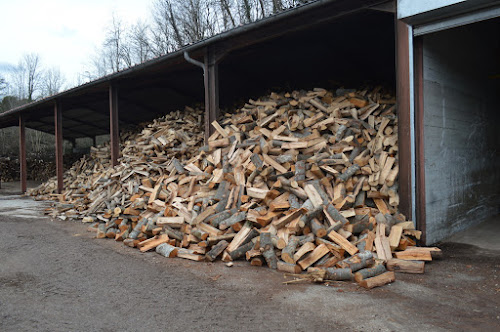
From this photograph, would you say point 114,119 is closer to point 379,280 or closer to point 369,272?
point 369,272

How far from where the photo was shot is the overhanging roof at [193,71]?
6.46m

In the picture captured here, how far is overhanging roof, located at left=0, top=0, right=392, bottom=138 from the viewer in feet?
21.2

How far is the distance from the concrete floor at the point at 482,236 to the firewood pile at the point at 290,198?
4.92 ft

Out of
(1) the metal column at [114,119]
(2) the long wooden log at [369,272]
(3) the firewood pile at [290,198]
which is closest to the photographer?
(2) the long wooden log at [369,272]

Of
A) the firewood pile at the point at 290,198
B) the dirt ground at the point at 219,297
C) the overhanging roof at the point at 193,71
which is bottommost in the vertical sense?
the dirt ground at the point at 219,297

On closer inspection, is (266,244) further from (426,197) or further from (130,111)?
(130,111)

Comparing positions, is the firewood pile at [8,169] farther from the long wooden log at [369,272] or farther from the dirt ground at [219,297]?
the long wooden log at [369,272]

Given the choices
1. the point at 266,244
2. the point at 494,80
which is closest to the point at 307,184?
the point at 266,244

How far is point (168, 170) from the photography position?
316 inches

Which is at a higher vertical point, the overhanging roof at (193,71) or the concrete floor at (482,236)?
the overhanging roof at (193,71)

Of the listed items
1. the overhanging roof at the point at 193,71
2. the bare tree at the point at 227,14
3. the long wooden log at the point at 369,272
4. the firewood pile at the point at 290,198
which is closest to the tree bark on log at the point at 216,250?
the firewood pile at the point at 290,198

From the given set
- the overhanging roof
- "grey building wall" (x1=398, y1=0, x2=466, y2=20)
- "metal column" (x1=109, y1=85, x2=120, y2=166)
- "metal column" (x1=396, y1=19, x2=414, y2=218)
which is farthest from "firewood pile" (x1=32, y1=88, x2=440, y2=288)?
"metal column" (x1=109, y1=85, x2=120, y2=166)

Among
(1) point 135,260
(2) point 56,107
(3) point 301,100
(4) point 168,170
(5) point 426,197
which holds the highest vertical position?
(2) point 56,107

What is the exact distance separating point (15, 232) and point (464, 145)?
9.35m
